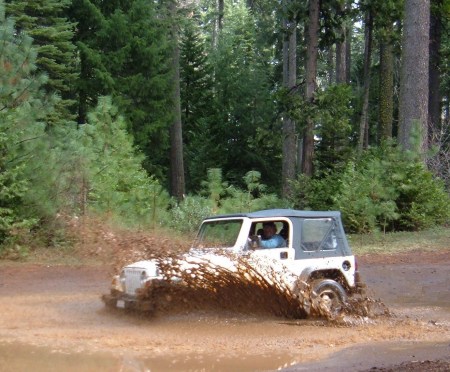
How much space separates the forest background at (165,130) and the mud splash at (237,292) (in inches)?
288

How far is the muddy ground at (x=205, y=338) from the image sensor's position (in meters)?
8.72

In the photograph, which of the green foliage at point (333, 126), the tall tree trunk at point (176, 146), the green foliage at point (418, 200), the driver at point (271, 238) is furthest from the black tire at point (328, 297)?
the tall tree trunk at point (176, 146)

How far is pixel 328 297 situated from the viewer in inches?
464

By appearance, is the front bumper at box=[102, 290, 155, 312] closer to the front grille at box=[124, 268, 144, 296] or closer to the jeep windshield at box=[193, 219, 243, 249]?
the front grille at box=[124, 268, 144, 296]

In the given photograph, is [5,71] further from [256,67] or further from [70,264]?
[256,67]

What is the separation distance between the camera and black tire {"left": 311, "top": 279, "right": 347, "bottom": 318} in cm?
1157

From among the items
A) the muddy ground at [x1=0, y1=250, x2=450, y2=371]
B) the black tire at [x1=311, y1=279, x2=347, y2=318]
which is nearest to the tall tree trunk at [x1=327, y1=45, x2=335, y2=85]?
the muddy ground at [x1=0, y1=250, x2=450, y2=371]

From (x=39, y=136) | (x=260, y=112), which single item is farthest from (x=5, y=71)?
(x=260, y=112)

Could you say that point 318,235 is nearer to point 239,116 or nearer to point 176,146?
point 176,146

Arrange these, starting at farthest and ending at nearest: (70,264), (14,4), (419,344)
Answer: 1. (14,4)
2. (70,264)
3. (419,344)

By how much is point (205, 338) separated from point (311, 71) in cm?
1789

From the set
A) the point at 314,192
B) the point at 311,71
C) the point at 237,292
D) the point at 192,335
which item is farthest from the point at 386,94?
the point at 192,335

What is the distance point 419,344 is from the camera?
1020cm

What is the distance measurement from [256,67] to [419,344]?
43.3 m
